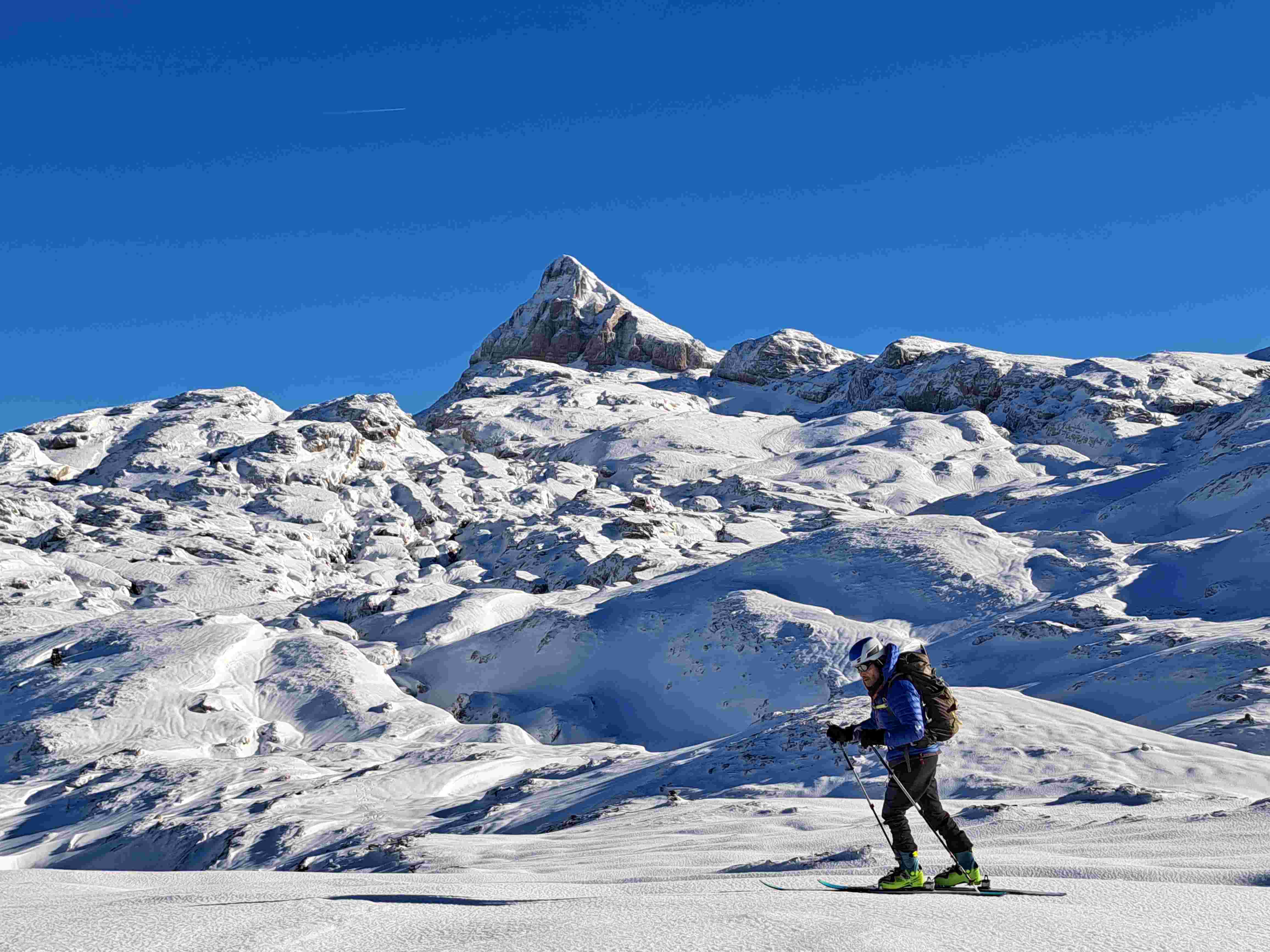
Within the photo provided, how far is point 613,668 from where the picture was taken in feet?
126

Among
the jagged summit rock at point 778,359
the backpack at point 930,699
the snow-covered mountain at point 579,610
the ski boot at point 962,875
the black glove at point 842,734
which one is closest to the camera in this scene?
the ski boot at point 962,875

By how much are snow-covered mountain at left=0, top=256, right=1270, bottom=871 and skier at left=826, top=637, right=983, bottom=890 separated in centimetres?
711

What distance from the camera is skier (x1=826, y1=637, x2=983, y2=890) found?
761cm

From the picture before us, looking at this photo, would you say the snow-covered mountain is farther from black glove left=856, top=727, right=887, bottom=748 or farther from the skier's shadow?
black glove left=856, top=727, right=887, bottom=748

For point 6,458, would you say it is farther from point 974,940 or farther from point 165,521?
point 974,940

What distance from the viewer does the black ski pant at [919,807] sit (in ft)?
25.0

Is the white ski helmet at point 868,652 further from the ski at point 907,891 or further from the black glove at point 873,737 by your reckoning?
the ski at point 907,891

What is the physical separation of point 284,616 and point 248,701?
1332cm

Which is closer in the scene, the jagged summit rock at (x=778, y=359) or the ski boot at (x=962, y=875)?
the ski boot at (x=962, y=875)

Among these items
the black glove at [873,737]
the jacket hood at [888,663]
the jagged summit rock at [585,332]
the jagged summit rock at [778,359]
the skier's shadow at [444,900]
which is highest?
the jagged summit rock at [585,332]

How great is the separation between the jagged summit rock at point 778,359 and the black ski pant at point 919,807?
132 metres

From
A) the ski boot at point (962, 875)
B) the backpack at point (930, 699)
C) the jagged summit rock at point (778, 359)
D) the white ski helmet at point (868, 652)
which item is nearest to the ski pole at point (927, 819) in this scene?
the ski boot at point (962, 875)

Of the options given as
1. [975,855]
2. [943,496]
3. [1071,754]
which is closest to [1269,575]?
[1071,754]

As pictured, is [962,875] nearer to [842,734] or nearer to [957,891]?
[957,891]
